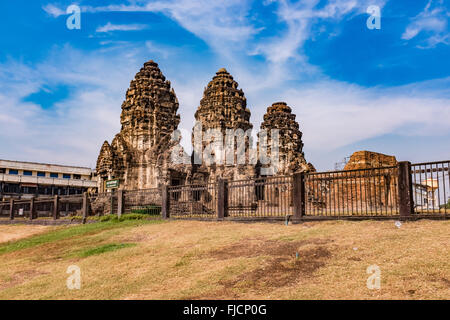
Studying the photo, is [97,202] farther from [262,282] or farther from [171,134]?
[262,282]

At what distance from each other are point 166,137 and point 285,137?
1106 cm

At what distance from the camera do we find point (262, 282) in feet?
18.8

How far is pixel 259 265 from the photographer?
6613 millimetres

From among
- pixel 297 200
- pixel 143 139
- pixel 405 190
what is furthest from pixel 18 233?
pixel 405 190

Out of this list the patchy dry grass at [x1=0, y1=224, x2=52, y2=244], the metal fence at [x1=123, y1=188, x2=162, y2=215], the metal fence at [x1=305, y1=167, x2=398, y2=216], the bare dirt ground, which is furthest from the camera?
the metal fence at [x1=123, y1=188, x2=162, y2=215]

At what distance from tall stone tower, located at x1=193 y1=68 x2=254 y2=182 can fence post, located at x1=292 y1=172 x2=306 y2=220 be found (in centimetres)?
1664

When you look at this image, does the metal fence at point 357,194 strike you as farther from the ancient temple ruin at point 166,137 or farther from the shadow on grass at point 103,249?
the ancient temple ruin at point 166,137

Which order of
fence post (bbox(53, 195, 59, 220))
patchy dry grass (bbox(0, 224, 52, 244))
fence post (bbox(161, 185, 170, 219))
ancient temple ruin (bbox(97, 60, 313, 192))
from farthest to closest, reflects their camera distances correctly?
ancient temple ruin (bbox(97, 60, 313, 192)) < fence post (bbox(53, 195, 59, 220)) < patchy dry grass (bbox(0, 224, 52, 244)) < fence post (bbox(161, 185, 170, 219))

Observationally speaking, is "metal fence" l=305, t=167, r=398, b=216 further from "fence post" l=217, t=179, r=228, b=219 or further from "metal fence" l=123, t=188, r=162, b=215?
"metal fence" l=123, t=188, r=162, b=215

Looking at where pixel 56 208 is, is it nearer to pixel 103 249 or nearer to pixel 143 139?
pixel 143 139

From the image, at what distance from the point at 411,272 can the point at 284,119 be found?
1155 inches

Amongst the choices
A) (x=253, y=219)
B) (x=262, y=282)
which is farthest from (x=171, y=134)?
(x=262, y=282)

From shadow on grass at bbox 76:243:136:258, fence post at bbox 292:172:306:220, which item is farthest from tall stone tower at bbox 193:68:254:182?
shadow on grass at bbox 76:243:136:258

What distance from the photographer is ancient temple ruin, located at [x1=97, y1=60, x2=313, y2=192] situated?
90.9 ft
